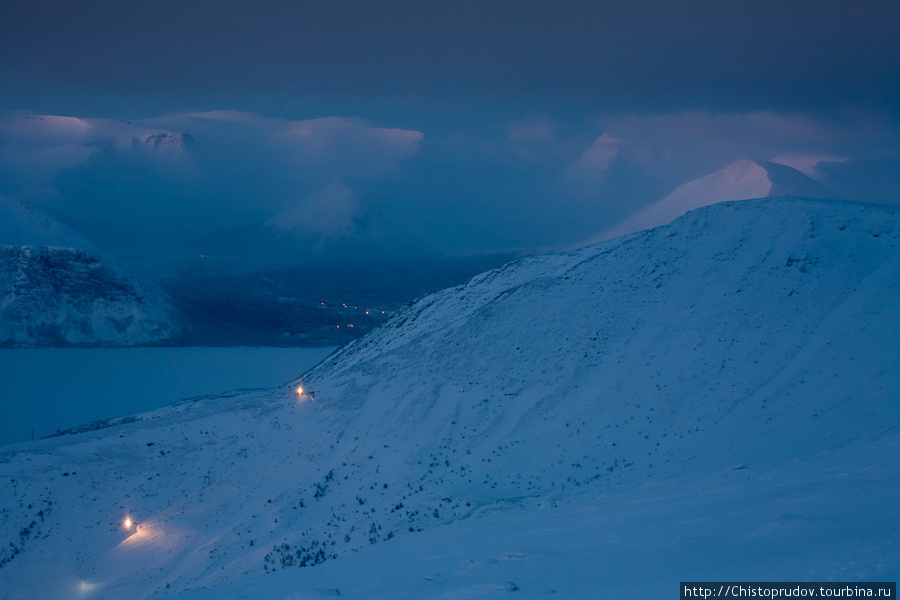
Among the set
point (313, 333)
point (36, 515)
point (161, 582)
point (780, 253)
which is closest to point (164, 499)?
point (36, 515)

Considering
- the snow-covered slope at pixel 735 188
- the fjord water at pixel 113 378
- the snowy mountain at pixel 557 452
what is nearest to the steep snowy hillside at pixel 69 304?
the fjord water at pixel 113 378

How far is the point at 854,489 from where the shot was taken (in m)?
9.73

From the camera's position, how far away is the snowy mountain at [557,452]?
347 inches

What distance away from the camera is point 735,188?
4377 inches

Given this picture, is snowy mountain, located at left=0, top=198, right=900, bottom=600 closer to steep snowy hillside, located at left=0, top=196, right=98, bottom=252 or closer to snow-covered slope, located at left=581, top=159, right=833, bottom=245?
snow-covered slope, located at left=581, top=159, right=833, bottom=245

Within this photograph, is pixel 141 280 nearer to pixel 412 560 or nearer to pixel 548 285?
pixel 548 285

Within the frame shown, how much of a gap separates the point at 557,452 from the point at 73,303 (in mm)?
78811

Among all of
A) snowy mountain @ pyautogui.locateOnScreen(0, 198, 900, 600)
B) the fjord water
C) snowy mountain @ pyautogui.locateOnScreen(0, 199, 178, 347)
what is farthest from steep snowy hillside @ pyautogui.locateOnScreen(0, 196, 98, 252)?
snowy mountain @ pyautogui.locateOnScreen(0, 198, 900, 600)

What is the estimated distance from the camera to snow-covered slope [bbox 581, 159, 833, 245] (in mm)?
107625

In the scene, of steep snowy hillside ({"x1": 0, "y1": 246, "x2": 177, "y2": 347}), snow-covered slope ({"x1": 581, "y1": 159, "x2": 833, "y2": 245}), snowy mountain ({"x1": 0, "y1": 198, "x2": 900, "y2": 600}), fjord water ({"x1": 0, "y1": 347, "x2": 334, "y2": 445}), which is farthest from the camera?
snow-covered slope ({"x1": 581, "y1": 159, "x2": 833, "y2": 245})

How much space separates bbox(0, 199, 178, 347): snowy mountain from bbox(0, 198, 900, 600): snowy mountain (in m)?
54.0

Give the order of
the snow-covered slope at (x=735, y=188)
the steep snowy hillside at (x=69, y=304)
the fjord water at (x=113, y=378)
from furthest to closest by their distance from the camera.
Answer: the snow-covered slope at (x=735, y=188) → the steep snowy hillside at (x=69, y=304) → the fjord water at (x=113, y=378)

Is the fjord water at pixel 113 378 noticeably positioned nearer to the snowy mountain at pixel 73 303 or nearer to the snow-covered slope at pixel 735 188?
the snowy mountain at pixel 73 303

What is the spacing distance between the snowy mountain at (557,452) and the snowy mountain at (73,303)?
5397cm
